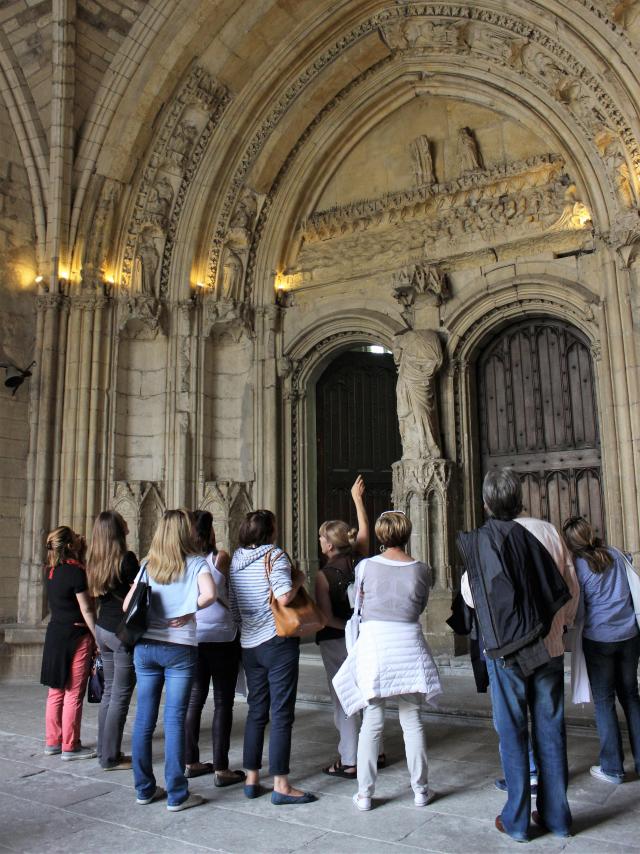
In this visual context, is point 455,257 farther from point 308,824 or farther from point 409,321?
point 308,824

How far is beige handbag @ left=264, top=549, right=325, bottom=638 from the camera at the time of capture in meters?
3.83

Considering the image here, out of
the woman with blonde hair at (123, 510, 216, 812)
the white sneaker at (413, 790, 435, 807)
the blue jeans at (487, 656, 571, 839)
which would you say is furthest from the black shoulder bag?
the blue jeans at (487, 656, 571, 839)

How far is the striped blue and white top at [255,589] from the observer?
3.94m

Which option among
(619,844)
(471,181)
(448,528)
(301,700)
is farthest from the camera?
(471,181)

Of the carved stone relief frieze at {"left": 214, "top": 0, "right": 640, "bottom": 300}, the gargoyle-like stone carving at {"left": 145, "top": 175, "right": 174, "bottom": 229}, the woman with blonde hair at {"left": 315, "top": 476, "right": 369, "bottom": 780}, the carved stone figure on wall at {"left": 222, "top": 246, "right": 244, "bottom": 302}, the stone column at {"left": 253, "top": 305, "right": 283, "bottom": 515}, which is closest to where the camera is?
the woman with blonde hair at {"left": 315, "top": 476, "right": 369, "bottom": 780}

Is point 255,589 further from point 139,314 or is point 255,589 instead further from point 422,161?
point 422,161

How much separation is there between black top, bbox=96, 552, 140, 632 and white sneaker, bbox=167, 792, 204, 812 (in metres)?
1.14

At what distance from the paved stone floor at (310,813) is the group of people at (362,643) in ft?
0.37

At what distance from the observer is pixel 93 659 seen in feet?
16.6

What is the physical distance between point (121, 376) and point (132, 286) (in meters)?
1.22

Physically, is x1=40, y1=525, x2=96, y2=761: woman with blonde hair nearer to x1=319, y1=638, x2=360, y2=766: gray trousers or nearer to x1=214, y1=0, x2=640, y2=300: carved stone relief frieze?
x1=319, y1=638, x2=360, y2=766: gray trousers

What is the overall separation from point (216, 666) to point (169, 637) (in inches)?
27.1

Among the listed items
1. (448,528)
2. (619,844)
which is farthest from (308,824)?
(448,528)

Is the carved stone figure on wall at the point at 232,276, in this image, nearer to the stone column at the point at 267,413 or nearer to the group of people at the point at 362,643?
the stone column at the point at 267,413
